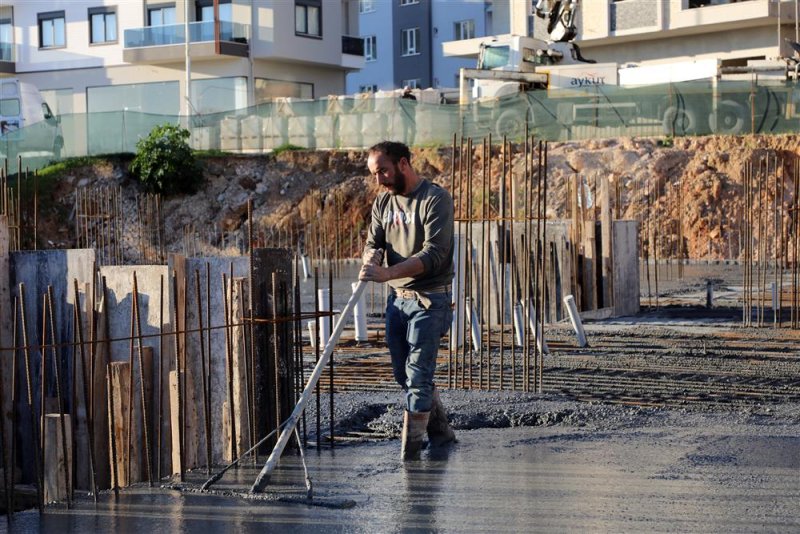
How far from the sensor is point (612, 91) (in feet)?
110

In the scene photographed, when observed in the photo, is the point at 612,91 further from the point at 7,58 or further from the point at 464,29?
the point at 464,29

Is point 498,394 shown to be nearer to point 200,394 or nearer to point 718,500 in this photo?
point 200,394

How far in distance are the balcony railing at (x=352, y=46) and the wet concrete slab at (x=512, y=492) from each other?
4266cm

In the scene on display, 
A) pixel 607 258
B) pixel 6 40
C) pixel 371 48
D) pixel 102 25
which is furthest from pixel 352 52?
pixel 607 258

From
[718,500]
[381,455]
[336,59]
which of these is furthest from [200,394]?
[336,59]

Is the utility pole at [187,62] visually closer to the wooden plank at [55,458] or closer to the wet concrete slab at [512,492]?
the wooden plank at [55,458]

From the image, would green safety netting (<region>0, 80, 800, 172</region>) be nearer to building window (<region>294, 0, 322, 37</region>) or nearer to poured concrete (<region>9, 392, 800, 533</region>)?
building window (<region>294, 0, 322, 37</region>)

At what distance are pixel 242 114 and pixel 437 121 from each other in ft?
22.3

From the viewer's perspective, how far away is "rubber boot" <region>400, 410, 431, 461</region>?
7723 mm

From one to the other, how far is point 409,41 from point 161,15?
16855 millimetres

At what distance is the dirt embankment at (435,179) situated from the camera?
31.4 m

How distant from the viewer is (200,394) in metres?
8.67

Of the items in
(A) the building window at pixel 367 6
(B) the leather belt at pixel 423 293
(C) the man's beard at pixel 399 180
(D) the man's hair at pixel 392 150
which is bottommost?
(B) the leather belt at pixel 423 293

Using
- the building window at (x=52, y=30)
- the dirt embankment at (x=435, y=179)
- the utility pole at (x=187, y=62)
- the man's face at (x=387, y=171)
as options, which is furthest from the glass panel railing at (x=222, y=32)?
the man's face at (x=387, y=171)
